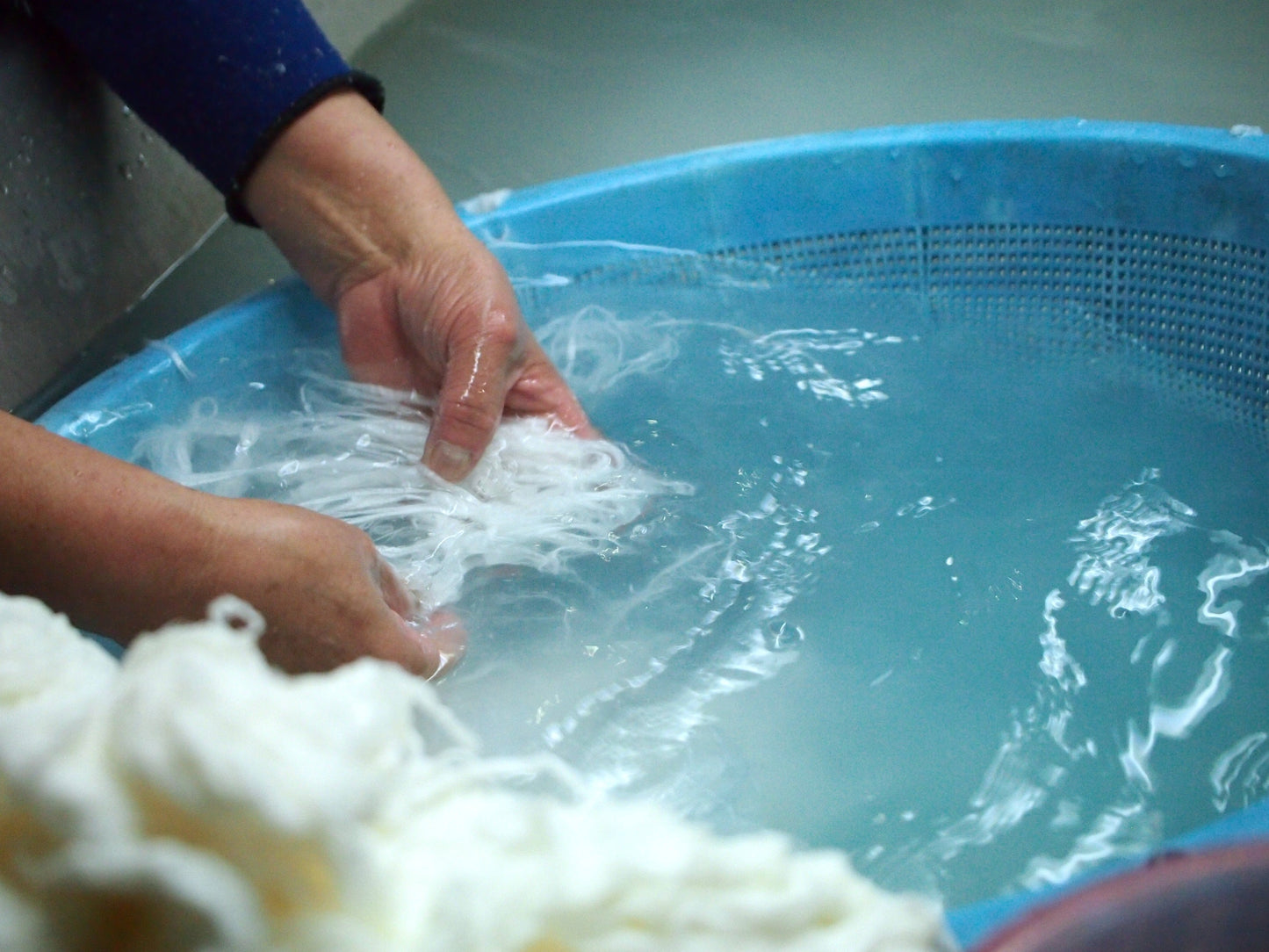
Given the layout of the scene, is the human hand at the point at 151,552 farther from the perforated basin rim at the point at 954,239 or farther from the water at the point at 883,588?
the perforated basin rim at the point at 954,239

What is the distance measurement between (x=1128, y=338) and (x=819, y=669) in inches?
31.1

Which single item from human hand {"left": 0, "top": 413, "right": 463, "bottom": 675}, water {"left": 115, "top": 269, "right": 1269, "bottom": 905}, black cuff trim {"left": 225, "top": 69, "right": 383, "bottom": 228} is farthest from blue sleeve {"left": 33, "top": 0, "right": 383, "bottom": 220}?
human hand {"left": 0, "top": 413, "right": 463, "bottom": 675}

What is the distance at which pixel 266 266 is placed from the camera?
1.91 metres

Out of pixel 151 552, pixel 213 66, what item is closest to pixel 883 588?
pixel 151 552

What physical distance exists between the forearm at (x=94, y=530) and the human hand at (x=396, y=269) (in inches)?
17.6

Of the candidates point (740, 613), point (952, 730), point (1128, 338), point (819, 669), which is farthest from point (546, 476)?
point (1128, 338)

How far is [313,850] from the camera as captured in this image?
14.3 inches

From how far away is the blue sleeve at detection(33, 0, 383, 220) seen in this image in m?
1.32

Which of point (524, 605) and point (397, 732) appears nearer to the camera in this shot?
point (397, 732)

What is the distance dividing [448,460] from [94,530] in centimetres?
48

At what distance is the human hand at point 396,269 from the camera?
4.20 feet

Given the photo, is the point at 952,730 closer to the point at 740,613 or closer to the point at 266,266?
the point at 740,613

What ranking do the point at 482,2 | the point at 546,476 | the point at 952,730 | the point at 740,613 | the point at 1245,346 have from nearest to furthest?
the point at 952,730
the point at 740,613
the point at 546,476
the point at 1245,346
the point at 482,2

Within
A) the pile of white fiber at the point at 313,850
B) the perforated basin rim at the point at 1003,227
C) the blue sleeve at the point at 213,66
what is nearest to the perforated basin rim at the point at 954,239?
the perforated basin rim at the point at 1003,227
